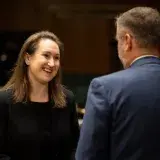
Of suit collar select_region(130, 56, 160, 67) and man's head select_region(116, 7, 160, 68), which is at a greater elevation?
man's head select_region(116, 7, 160, 68)

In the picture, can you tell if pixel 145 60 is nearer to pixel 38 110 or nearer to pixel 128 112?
pixel 128 112

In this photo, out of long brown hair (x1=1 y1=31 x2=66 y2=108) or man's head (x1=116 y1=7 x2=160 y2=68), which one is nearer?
man's head (x1=116 y1=7 x2=160 y2=68)

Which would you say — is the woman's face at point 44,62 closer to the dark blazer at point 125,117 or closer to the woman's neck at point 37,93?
the woman's neck at point 37,93

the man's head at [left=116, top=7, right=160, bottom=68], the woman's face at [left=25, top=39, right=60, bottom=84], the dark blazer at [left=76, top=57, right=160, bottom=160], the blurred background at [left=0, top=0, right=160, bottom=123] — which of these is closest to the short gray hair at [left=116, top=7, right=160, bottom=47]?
the man's head at [left=116, top=7, right=160, bottom=68]

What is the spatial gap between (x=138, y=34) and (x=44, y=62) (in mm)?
724

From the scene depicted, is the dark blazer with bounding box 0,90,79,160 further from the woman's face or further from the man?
the man

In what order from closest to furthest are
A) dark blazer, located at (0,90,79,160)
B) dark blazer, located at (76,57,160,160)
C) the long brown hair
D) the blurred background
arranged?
dark blazer, located at (76,57,160,160) < dark blazer, located at (0,90,79,160) < the long brown hair < the blurred background

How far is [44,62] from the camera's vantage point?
1942 millimetres

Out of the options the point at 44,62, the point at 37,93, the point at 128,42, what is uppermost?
the point at 128,42

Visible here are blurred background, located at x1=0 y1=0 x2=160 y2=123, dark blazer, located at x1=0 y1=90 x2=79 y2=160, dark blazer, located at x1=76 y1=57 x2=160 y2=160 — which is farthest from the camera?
blurred background, located at x1=0 y1=0 x2=160 y2=123

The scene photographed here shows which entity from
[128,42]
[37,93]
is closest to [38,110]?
[37,93]

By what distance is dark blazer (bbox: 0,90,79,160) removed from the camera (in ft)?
6.02

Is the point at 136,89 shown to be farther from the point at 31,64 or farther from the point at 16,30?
the point at 16,30

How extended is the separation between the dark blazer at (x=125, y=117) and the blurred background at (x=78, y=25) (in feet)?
10.8
